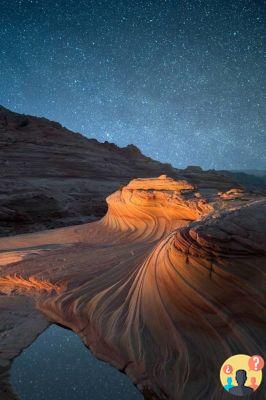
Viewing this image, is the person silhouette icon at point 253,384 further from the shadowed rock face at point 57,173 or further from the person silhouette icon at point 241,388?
the shadowed rock face at point 57,173

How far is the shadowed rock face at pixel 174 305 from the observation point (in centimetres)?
286

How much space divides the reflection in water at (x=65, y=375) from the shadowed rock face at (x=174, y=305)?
113 mm

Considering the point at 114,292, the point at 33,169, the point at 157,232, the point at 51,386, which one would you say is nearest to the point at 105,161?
the point at 33,169

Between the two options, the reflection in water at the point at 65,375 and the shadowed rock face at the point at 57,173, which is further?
the shadowed rock face at the point at 57,173

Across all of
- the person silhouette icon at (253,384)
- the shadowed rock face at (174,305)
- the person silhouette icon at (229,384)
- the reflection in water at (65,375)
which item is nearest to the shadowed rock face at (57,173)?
the shadowed rock face at (174,305)

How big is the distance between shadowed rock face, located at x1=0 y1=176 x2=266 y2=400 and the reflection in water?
11cm

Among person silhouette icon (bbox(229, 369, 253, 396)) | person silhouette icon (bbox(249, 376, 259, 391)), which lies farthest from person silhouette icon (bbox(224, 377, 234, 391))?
person silhouette icon (bbox(249, 376, 259, 391))

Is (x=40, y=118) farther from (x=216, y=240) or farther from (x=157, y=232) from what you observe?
(x=216, y=240)

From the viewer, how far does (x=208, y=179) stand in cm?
2045

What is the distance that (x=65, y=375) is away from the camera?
300cm

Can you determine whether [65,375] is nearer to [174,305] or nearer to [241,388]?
[174,305]

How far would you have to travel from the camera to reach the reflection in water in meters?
2.75

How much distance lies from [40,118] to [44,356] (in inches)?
793

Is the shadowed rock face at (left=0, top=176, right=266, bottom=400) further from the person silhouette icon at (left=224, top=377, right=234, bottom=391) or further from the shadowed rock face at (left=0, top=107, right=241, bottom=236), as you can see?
the shadowed rock face at (left=0, top=107, right=241, bottom=236)
